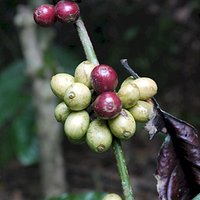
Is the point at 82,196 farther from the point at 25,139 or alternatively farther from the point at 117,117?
the point at 25,139

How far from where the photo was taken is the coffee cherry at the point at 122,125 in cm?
80

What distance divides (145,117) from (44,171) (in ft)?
8.33

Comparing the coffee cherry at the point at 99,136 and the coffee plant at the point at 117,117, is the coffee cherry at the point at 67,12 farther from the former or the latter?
the coffee cherry at the point at 99,136

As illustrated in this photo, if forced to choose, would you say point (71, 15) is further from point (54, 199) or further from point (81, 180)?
point (81, 180)

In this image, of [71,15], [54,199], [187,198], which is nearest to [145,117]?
[187,198]

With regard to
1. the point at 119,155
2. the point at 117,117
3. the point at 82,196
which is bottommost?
the point at 82,196

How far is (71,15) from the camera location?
2.91ft

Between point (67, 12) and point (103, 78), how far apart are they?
285 mm

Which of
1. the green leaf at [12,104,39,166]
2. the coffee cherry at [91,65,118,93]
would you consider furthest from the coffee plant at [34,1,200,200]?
the green leaf at [12,104,39,166]

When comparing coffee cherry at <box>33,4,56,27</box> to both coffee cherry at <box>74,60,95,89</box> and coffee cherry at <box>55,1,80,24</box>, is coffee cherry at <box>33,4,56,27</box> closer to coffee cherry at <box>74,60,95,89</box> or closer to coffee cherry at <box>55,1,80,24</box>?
coffee cherry at <box>55,1,80,24</box>

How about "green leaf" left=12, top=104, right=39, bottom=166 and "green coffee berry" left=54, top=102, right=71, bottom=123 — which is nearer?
"green coffee berry" left=54, top=102, right=71, bottom=123

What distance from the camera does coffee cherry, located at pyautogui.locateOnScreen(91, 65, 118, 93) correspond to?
0.78 m

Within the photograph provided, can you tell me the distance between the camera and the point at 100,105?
2.51 ft

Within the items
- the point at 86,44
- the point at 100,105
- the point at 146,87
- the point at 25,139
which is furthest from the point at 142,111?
the point at 25,139
